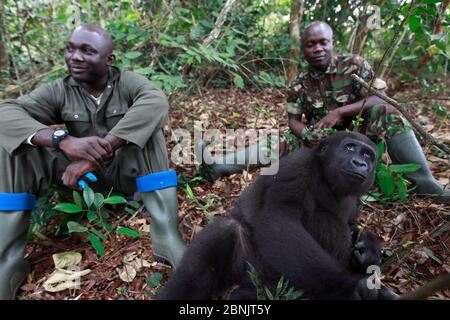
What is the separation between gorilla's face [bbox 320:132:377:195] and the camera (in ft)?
10.4

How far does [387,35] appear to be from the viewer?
349 inches

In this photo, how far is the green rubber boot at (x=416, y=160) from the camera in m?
4.27

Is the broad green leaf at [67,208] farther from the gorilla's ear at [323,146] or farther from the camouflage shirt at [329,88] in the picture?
the camouflage shirt at [329,88]

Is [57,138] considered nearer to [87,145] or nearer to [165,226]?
[87,145]

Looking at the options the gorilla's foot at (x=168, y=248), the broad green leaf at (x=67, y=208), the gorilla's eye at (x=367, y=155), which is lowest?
the gorilla's foot at (x=168, y=248)

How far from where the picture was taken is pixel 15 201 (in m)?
3.59

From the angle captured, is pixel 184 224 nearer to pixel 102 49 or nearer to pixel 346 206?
pixel 346 206

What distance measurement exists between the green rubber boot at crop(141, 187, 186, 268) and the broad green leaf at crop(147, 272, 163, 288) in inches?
6.7

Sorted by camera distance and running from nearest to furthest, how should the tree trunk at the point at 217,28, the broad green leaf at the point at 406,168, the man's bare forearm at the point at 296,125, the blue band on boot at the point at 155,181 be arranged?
the broad green leaf at the point at 406,168, the blue band on boot at the point at 155,181, the man's bare forearm at the point at 296,125, the tree trunk at the point at 217,28

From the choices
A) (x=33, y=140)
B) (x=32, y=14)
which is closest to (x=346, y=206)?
(x=33, y=140)

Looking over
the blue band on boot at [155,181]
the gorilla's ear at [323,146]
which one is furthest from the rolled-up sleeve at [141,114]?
the gorilla's ear at [323,146]

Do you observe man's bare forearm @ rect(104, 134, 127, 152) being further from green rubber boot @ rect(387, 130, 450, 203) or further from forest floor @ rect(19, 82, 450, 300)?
green rubber boot @ rect(387, 130, 450, 203)

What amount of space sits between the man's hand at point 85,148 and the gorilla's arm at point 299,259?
1625mm
